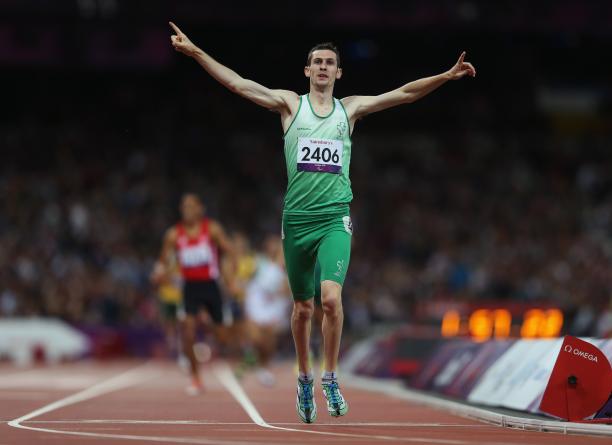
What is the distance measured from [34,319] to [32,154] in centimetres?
592

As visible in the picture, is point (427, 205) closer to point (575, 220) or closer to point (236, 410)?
point (575, 220)

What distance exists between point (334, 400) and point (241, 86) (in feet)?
7.32

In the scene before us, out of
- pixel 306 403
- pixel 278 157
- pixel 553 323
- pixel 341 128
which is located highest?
pixel 278 157

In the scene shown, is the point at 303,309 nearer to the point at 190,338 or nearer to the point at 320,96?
the point at 320,96

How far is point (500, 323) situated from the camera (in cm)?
2194

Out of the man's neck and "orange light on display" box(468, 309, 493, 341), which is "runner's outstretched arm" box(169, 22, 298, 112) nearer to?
the man's neck

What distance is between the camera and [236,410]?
36.1 feet

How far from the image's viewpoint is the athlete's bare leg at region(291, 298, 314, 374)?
364 inches

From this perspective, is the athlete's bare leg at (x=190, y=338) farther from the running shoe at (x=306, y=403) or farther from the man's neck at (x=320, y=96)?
the man's neck at (x=320, y=96)

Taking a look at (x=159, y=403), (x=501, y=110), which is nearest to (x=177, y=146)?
(x=501, y=110)

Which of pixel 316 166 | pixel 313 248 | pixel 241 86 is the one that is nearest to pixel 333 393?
pixel 313 248

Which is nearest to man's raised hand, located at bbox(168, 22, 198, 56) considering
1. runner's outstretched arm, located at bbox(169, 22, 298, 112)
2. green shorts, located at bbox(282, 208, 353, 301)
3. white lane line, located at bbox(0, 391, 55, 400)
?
runner's outstretched arm, located at bbox(169, 22, 298, 112)

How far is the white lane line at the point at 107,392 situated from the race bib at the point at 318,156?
2.27 m

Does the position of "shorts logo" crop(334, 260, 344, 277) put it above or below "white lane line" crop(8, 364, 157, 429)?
above
